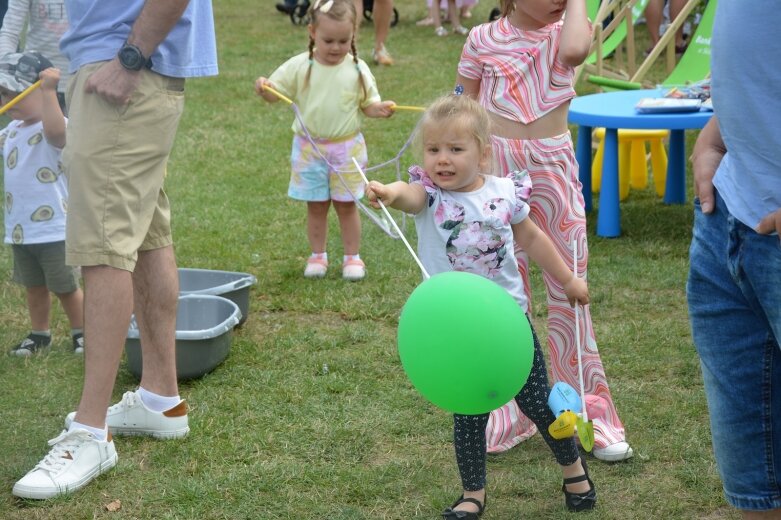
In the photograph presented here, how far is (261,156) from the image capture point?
7.78 m

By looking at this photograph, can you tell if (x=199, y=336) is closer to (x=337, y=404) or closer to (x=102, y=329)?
(x=337, y=404)

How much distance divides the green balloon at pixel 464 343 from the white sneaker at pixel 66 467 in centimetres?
120

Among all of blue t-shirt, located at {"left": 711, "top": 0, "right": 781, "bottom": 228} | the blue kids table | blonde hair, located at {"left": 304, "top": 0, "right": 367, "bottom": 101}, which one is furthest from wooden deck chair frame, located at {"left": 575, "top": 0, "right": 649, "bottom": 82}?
blue t-shirt, located at {"left": 711, "top": 0, "right": 781, "bottom": 228}

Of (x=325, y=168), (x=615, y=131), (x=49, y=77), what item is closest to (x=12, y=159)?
(x=49, y=77)

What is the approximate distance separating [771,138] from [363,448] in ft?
6.44

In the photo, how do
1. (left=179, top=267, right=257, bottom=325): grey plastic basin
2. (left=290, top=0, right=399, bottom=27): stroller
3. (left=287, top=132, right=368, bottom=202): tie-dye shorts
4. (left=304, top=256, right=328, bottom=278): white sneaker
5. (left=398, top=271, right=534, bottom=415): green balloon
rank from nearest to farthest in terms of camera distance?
(left=398, top=271, right=534, bottom=415): green balloon, (left=179, top=267, right=257, bottom=325): grey plastic basin, (left=287, top=132, right=368, bottom=202): tie-dye shorts, (left=304, top=256, right=328, bottom=278): white sneaker, (left=290, top=0, right=399, bottom=27): stroller

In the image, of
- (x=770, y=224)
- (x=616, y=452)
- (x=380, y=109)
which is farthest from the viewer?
(x=380, y=109)

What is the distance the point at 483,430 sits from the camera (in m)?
3.01

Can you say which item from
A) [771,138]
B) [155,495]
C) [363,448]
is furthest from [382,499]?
[771,138]

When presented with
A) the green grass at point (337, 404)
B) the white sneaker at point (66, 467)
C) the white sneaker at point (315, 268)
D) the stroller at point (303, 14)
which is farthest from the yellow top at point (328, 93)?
the stroller at point (303, 14)

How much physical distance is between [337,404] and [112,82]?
4.78ft

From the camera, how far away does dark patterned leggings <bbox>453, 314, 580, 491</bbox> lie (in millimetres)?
2998

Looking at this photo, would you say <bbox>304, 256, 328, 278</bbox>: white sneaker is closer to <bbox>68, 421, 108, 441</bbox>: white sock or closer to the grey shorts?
the grey shorts

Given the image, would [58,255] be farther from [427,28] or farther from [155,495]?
[427,28]
